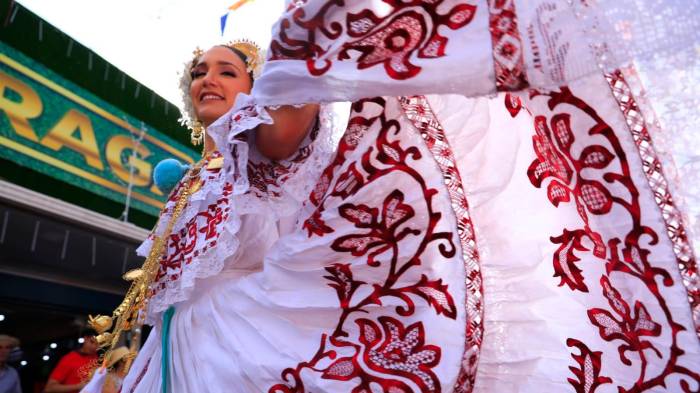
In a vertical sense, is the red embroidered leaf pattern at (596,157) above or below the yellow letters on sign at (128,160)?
below

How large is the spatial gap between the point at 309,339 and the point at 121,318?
737 mm

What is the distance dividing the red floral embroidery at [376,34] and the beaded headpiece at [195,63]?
2.54ft

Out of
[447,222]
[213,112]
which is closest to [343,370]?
[447,222]

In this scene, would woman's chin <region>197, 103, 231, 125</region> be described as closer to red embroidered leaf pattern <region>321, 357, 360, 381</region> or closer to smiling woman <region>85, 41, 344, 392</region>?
smiling woman <region>85, 41, 344, 392</region>

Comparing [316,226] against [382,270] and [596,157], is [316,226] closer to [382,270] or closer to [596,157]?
[382,270]

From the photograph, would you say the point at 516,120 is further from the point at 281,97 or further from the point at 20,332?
the point at 20,332

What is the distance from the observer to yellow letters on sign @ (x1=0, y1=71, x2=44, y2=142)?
5492 millimetres

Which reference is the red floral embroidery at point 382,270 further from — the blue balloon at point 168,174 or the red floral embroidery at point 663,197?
the blue balloon at point 168,174

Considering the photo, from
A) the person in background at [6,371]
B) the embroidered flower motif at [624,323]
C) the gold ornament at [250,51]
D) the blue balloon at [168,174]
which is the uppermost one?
the gold ornament at [250,51]

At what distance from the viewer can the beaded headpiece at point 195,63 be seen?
6.35 feet

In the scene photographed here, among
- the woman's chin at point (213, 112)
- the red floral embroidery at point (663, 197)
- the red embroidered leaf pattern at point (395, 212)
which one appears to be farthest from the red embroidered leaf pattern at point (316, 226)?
the woman's chin at point (213, 112)

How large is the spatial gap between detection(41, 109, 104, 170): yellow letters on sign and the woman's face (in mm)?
4658

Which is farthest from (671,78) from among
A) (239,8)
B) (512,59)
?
(239,8)

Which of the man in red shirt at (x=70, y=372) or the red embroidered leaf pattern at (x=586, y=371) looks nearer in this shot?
the red embroidered leaf pattern at (x=586, y=371)
